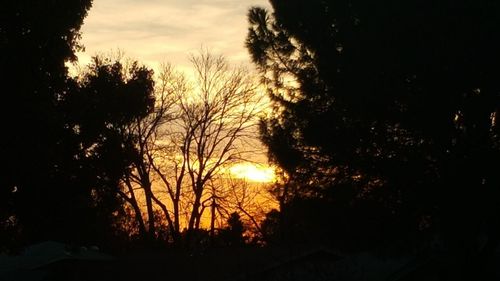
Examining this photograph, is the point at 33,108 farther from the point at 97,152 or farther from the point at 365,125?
the point at 365,125

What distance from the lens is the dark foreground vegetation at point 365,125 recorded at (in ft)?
40.8

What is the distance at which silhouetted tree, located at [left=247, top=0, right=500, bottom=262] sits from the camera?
12.3 m

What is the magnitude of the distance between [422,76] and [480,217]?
274 cm

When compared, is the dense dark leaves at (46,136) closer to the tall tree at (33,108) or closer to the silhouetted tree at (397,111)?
the tall tree at (33,108)

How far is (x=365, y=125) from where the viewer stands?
43.9 feet

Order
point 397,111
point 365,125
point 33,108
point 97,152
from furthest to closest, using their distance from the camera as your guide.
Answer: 1. point 97,152
2. point 33,108
3. point 365,125
4. point 397,111

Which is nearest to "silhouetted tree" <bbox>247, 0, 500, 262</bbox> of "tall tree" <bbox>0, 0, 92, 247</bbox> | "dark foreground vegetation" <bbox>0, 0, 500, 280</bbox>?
"dark foreground vegetation" <bbox>0, 0, 500, 280</bbox>

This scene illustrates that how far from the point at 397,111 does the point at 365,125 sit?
708 millimetres

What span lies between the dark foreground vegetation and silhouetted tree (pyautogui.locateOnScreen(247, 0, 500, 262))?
2cm

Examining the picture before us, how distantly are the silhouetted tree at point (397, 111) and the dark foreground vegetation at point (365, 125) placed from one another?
0.02m

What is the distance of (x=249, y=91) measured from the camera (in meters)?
40.4

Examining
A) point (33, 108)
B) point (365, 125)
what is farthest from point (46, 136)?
point (365, 125)

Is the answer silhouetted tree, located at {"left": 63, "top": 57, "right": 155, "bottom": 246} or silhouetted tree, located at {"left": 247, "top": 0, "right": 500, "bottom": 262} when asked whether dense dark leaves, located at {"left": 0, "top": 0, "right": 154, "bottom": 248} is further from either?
silhouetted tree, located at {"left": 247, "top": 0, "right": 500, "bottom": 262}

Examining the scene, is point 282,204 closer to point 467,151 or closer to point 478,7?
point 467,151
